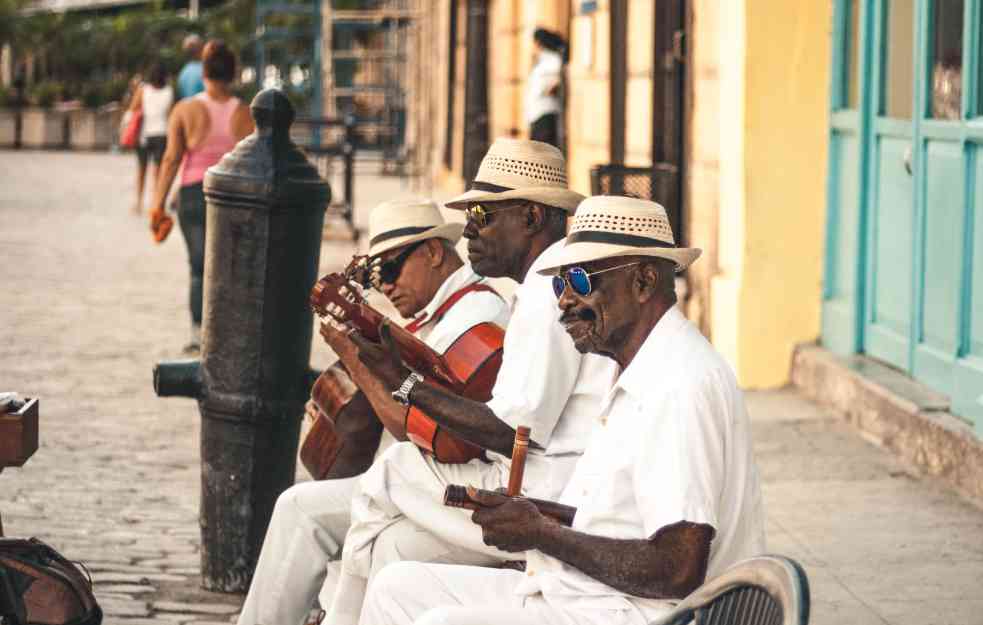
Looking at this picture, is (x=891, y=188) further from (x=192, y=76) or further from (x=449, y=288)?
(x=192, y=76)

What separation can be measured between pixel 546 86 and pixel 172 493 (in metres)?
8.60

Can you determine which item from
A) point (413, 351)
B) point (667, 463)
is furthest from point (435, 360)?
point (667, 463)

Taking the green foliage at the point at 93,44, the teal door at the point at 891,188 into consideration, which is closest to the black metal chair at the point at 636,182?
the teal door at the point at 891,188

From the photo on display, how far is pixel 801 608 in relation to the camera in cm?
275

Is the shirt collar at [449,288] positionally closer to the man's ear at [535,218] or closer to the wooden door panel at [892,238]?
the man's ear at [535,218]

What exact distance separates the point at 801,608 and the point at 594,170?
7.72 metres

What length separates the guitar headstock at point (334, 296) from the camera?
4625mm

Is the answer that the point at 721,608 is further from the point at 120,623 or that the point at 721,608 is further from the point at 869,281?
the point at 869,281

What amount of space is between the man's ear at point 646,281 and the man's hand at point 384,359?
0.96m

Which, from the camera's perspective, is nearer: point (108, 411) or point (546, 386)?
point (546, 386)

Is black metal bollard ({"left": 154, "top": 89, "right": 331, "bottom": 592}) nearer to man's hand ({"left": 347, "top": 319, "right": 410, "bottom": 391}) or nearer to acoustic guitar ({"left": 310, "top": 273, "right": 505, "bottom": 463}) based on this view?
acoustic guitar ({"left": 310, "top": 273, "right": 505, "bottom": 463})

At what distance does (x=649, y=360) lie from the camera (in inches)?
141

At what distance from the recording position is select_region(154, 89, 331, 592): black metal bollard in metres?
5.83

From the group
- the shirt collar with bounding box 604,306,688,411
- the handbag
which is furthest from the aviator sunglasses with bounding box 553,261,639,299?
the handbag
